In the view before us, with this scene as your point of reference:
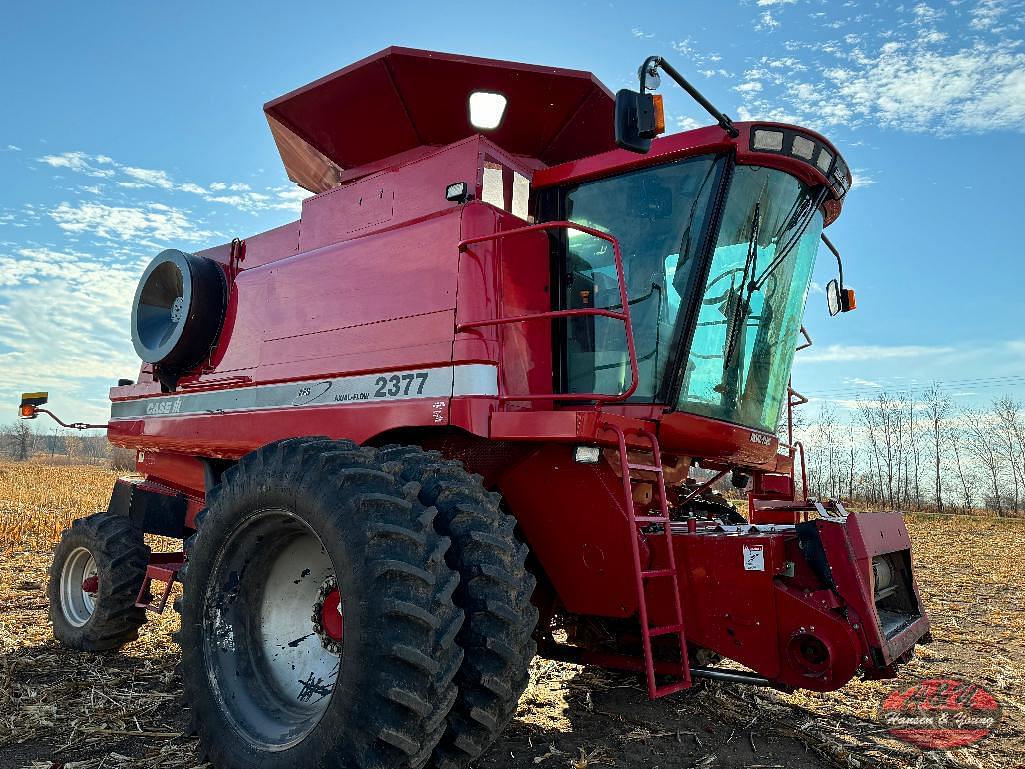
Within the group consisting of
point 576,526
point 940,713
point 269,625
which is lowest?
point 940,713

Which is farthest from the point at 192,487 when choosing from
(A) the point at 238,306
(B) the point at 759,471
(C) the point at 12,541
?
(C) the point at 12,541

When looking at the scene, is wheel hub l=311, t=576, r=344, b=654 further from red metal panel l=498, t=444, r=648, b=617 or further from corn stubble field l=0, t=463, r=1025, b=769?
red metal panel l=498, t=444, r=648, b=617

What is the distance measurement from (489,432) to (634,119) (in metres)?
1.59

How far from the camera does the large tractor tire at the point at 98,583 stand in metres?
5.29

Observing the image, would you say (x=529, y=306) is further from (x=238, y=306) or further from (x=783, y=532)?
(x=238, y=306)

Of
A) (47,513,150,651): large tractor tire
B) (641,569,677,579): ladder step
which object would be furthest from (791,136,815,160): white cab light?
(47,513,150,651): large tractor tire

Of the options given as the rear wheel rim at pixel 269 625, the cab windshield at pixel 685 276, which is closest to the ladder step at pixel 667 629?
the cab windshield at pixel 685 276

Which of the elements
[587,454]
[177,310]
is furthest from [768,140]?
[177,310]

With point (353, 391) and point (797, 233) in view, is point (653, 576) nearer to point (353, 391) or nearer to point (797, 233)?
point (353, 391)

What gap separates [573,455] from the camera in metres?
3.55

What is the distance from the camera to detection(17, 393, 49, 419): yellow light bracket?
6.88 meters

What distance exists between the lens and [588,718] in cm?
424

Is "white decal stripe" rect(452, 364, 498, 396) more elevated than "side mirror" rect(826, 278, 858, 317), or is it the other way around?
"side mirror" rect(826, 278, 858, 317)

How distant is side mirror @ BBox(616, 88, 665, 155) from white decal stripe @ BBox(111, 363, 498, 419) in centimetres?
126
